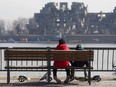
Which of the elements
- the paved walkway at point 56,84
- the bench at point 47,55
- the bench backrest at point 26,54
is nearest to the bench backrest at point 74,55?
the bench at point 47,55

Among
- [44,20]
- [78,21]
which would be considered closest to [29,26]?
[44,20]

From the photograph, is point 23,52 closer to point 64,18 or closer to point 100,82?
point 100,82

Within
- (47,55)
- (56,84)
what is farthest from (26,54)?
(56,84)

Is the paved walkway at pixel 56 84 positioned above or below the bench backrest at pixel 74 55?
below

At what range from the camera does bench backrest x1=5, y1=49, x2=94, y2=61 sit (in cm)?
1150

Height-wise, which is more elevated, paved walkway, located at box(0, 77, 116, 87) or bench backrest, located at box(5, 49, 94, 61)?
bench backrest, located at box(5, 49, 94, 61)

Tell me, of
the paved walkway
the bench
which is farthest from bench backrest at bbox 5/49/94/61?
the paved walkway

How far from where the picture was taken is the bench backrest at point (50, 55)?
11.5 m

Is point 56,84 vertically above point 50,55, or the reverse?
point 50,55

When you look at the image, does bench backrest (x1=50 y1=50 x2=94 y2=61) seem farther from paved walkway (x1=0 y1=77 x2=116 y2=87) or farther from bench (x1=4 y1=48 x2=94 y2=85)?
paved walkway (x1=0 y1=77 x2=116 y2=87)

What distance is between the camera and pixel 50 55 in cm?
1158

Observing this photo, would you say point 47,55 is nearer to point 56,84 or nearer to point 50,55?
point 50,55

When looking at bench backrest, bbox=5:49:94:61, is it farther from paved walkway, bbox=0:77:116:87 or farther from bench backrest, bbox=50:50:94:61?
paved walkway, bbox=0:77:116:87

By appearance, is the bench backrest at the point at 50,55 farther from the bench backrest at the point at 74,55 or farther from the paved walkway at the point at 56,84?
the paved walkway at the point at 56,84
